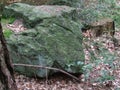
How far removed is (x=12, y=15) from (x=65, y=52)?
2.37 meters

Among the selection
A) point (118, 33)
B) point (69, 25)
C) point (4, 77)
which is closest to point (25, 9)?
point (69, 25)

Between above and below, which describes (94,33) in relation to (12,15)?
below

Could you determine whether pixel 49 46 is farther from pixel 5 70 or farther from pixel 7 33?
pixel 5 70

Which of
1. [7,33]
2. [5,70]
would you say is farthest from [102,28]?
[5,70]

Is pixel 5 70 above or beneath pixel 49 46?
above

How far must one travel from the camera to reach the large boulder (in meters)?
5.62

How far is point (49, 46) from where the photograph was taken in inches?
227

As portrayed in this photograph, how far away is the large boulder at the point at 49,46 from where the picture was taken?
5.62 metres

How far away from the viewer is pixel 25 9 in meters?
7.42

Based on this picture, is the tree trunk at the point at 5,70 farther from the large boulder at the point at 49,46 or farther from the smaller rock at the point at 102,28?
the smaller rock at the point at 102,28

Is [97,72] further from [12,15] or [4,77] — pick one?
[4,77]

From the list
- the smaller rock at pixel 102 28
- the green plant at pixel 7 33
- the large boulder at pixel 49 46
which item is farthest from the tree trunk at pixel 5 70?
the smaller rock at pixel 102 28

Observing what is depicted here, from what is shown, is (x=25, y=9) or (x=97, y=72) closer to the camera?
(x=97, y=72)

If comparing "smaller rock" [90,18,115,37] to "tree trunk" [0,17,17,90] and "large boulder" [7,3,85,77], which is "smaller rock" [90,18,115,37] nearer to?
"large boulder" [7,3,85,77]
